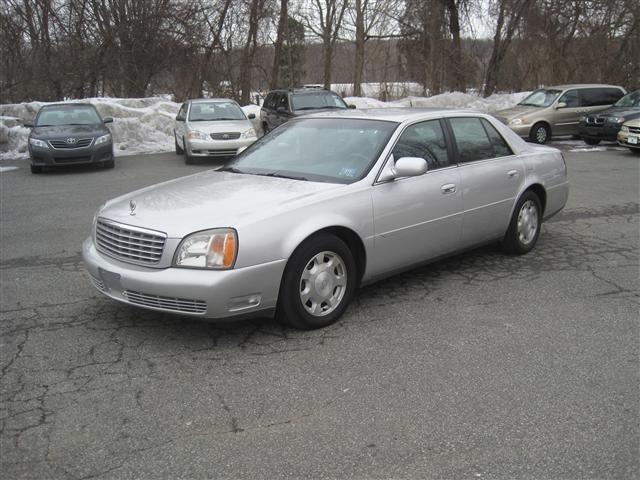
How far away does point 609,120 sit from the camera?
16172 mm

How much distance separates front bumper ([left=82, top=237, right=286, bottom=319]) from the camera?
380 cm

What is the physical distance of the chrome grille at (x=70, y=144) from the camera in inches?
509

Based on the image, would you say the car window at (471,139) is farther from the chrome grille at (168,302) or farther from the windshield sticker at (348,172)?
the chrome grille at (168,302)

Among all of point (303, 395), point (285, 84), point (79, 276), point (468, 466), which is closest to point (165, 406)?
point (303, 395)

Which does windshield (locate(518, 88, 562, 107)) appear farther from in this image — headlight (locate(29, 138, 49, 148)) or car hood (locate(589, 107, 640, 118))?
headlight (locate(29, 138, 49, 148))

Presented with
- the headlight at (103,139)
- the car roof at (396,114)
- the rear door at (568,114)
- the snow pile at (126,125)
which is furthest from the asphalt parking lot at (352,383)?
the rear door at (568,114)

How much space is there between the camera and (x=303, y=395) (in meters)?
3.41

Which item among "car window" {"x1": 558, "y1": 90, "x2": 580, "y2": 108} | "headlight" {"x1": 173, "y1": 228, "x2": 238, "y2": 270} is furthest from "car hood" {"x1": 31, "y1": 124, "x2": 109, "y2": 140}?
"car window" {"x1": 558, "y1": 90, "x2": 580, "y2": 108}

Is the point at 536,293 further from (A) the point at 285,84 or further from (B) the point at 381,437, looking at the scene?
(A) the point at 285,84

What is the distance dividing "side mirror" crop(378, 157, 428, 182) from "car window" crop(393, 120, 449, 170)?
0.23m

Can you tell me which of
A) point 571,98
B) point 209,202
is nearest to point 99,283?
point 209,202

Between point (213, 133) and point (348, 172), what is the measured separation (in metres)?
9.98

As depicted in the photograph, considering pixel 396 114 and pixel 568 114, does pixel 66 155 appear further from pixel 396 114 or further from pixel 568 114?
pixel 568 114

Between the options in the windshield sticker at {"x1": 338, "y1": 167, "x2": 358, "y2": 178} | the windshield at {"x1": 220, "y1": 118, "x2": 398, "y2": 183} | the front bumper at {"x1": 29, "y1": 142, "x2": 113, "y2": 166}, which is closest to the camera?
the windshield sticker at {"x1": 338, "y1": 167, "x2": 358, "y2": 178}
